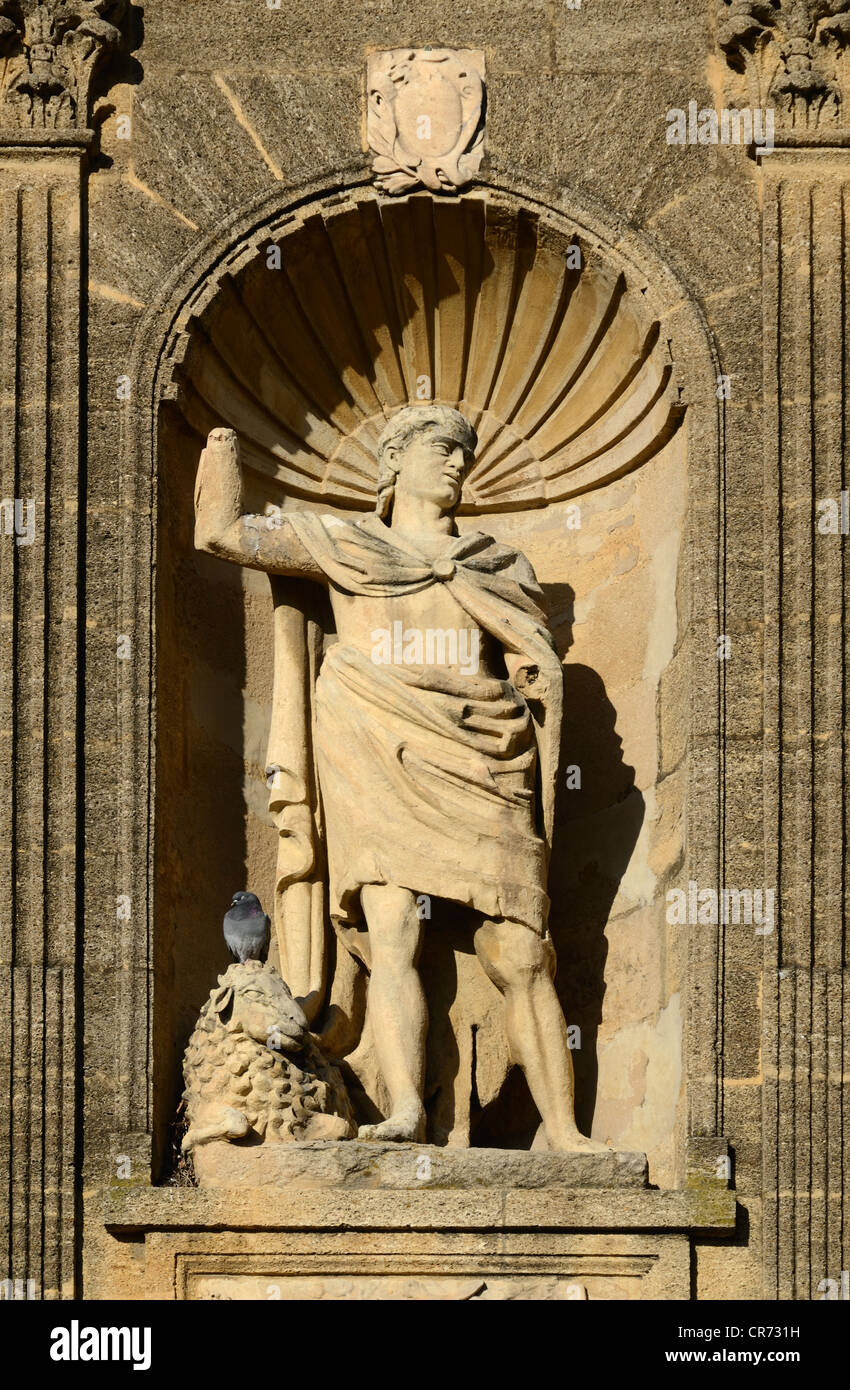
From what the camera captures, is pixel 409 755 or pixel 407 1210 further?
pixel 409 755

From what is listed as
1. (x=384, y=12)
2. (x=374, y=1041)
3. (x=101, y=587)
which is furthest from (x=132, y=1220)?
(x=384, y=12)

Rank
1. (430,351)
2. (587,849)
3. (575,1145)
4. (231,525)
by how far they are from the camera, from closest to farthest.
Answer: (575,1145) < (231,525) < (587,849) < (430,351)

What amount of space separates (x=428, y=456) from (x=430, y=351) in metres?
0.88

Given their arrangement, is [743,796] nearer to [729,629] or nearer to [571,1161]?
[729,629]

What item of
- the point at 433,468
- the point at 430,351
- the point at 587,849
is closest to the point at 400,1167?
the point at 587,849

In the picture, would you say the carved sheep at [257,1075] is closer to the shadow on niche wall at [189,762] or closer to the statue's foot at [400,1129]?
the statue's foot at [400,1129]

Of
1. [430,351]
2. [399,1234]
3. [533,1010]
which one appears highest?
[430,351]

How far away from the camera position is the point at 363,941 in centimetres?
1260

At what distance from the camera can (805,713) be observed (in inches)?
490

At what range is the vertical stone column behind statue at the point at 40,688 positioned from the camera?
12016mm

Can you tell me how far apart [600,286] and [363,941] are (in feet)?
8.24

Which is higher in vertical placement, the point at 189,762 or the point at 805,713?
the point at 805,713

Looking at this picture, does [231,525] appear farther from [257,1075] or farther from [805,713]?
[805,713]

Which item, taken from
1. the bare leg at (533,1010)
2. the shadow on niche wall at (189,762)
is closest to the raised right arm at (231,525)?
the shadow on niche wall at (189,762)
